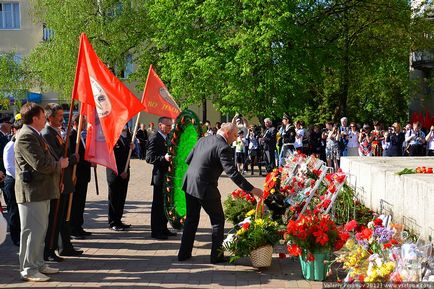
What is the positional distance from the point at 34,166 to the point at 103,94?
1843 millimetres

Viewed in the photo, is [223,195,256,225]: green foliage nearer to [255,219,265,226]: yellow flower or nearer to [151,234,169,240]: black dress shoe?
[151,234,169,240]: black dress shoe

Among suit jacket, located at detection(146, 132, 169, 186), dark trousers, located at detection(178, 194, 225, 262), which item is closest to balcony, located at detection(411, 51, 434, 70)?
suit jacket, located at detection(146, 132, 169, 186)

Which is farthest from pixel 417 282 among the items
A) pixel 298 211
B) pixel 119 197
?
pixel 119 197

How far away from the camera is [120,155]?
945cm

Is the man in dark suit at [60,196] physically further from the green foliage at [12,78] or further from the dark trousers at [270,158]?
the green foliage at [12,78]

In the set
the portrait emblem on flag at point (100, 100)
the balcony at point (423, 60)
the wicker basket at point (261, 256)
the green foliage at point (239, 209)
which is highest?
the balcony at point (423, 60)

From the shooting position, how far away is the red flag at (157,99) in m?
10.4

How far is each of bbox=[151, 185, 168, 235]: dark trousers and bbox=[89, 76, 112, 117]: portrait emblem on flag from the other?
5.69 ft

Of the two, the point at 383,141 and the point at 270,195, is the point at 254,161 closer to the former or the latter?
the point at 383,141

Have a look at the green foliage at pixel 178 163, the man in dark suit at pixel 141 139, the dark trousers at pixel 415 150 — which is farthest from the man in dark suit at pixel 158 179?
the man in dark suit at pixel 141 139

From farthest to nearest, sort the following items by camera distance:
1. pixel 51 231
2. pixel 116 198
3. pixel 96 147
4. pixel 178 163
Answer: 1. pixel 116 198
2. pixel 178 163
3. pixel 96 147
4. pixel 51 231

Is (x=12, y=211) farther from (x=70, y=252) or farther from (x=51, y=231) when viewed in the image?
(x=51, y=231)

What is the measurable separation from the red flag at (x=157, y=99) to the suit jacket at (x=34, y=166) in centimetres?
406

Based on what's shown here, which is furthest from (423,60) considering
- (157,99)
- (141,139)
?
(157,99)
